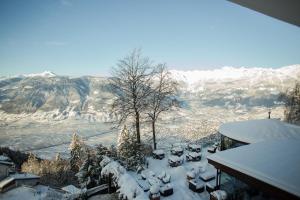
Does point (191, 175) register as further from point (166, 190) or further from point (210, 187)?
point (166, 190)

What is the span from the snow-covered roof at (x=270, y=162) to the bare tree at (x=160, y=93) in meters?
13.5

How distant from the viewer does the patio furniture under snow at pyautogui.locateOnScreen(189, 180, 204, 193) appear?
17222mm

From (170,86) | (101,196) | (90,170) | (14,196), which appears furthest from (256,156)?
(14,196)

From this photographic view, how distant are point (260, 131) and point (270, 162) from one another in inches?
383

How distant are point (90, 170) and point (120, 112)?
22.7 ft

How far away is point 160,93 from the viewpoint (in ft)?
89.6

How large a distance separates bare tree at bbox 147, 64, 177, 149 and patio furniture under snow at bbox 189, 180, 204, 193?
32.3ft

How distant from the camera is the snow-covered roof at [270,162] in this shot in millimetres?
9633

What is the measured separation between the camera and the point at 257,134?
20203mm

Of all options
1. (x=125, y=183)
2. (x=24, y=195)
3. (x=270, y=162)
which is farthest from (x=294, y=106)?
(x=24, y=195)

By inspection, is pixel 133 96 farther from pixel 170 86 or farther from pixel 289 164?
pixel 289 164

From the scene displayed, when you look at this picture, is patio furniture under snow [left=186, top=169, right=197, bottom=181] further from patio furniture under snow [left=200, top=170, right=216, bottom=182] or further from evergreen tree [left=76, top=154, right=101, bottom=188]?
evergreen tree [left=76, top=154, right=101, bottom=188]

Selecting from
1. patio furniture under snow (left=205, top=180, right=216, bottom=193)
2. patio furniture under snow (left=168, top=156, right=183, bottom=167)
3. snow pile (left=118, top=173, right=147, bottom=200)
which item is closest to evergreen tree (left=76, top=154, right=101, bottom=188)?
snow pile (left=118, top=173, right=147, bottom=200)

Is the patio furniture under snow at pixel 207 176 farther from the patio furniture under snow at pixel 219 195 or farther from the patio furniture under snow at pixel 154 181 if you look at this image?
the patio furniture under snow at pixel 219 195
